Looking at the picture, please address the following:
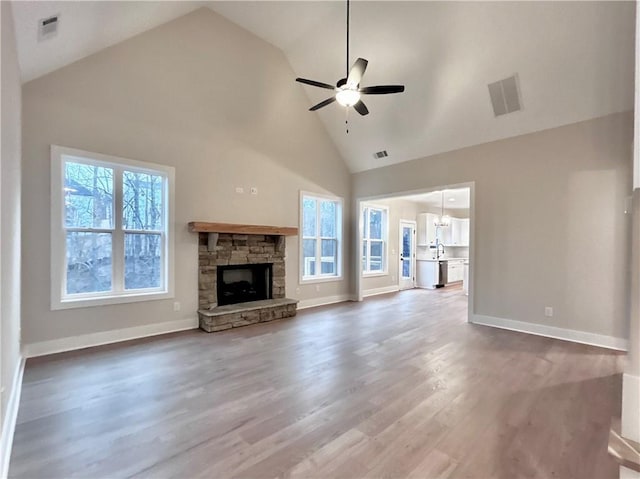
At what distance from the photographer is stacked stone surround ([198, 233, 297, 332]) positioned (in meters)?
4.86

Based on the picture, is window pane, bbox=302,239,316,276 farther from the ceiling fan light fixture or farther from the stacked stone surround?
the ceiling fan light fixture

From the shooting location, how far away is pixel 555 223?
4578 millimetres

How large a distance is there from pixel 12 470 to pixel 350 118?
614 centimetres

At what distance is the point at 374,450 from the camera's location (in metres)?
2.01

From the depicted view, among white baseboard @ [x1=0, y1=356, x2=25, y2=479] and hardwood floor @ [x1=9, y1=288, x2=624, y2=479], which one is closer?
white baseboard @ [x1=0, y1=356, x2=25, y2=479]

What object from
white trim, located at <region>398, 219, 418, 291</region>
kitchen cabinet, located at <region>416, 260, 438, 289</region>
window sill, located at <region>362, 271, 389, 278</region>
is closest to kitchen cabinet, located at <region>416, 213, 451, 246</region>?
white trim, located at <region>398, 219, 418, 291</region>

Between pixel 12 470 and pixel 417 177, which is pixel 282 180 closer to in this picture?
pixel 417 177

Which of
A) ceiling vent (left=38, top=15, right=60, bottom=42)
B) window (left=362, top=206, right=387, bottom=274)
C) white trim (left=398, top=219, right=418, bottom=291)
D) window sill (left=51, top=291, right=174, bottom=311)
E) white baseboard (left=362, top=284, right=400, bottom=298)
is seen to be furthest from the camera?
white trim (left=398, top=219, right=418, bottom=291)

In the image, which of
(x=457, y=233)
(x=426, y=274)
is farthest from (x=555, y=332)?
(x=457, y=233)

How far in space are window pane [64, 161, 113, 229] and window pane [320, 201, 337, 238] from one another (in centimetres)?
400

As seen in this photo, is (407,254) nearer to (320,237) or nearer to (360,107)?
(320,237)

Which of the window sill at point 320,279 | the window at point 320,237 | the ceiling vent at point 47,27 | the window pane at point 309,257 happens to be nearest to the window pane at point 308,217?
the window at point 320,237

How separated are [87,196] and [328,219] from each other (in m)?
4.48

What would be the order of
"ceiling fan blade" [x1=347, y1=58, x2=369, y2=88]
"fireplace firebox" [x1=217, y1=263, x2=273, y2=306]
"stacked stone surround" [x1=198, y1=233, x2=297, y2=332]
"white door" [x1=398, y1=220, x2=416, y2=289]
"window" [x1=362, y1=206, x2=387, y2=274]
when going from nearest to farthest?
"ceiling fan blade" [x1=347, y1=58, x2=369, y2=88], "stacked stone surround" [x1=198, y1=233, x2=297, y2=332], "fireplace firebox" [x1=217, y1=263, x2=273, y2=306], "window" [x1=362, y1=206, x2=387, y2=274], "white door" [x1=398, y1=220, x2=416, y2=289]
